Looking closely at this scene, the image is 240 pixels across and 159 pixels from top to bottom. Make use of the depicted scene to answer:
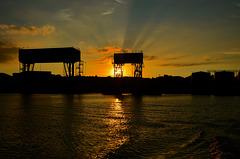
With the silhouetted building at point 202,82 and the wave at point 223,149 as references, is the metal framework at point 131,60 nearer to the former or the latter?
the silhouetted building at point 202,82

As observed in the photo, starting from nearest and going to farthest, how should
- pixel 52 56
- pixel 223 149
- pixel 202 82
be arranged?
pixel 223 149, pixel 52 56, pixel 202 82

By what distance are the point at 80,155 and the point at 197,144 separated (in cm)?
614

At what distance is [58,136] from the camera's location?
12648 millimetres

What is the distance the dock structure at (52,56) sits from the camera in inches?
2853

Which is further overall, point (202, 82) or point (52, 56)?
point (202, 82)

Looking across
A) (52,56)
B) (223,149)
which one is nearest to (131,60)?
(52,56)

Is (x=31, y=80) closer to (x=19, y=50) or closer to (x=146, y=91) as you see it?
(x=19, y=50)

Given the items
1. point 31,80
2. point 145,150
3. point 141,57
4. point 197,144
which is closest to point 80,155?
point 145,150

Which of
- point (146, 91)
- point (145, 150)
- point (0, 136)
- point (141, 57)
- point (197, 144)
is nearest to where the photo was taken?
point (145, 150)

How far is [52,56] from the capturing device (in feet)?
239

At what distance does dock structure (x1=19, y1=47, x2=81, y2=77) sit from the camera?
72.5 meters

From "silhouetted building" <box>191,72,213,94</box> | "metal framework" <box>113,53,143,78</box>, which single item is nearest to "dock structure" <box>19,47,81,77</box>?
"metal framework" <box>113,53,143,78</box>

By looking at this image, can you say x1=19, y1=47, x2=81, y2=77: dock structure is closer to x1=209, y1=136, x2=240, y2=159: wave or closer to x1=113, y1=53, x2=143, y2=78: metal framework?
x1=113, y1=53, x2=143, y2=78: metal framework

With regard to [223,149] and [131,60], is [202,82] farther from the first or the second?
[223,149]
